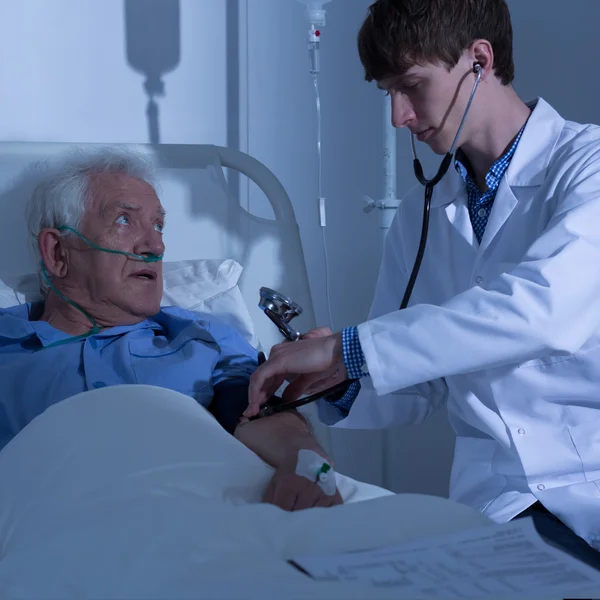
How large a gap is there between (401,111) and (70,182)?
2.39 feet

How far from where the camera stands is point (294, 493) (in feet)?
3.79

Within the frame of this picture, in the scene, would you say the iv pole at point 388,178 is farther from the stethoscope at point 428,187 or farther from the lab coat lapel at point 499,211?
the lab coat lapel at point 499,211

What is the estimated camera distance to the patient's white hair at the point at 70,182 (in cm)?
174

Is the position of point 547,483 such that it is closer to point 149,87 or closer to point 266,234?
point 266,234

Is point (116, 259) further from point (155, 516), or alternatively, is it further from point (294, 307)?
point (155, 516)

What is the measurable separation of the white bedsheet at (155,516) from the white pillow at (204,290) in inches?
25.2

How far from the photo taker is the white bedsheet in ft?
2.52

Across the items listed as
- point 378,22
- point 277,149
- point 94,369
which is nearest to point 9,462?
point 94,369

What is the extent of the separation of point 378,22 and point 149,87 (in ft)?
3.16

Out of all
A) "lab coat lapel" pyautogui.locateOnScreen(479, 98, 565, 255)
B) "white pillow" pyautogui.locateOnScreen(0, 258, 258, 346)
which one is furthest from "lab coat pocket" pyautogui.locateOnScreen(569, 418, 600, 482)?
"white pillow" pyautogui.locateOnScreen(0, 258, 258, 346)

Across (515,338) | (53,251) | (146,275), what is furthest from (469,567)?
(53,251)

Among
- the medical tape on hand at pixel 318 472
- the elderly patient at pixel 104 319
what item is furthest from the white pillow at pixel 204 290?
the medical tape on hand at pixel 318 472

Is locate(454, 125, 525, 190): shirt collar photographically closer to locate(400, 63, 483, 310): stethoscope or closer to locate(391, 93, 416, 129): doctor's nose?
locate(400, 63, 483, 310): stethoscope

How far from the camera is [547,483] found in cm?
140
